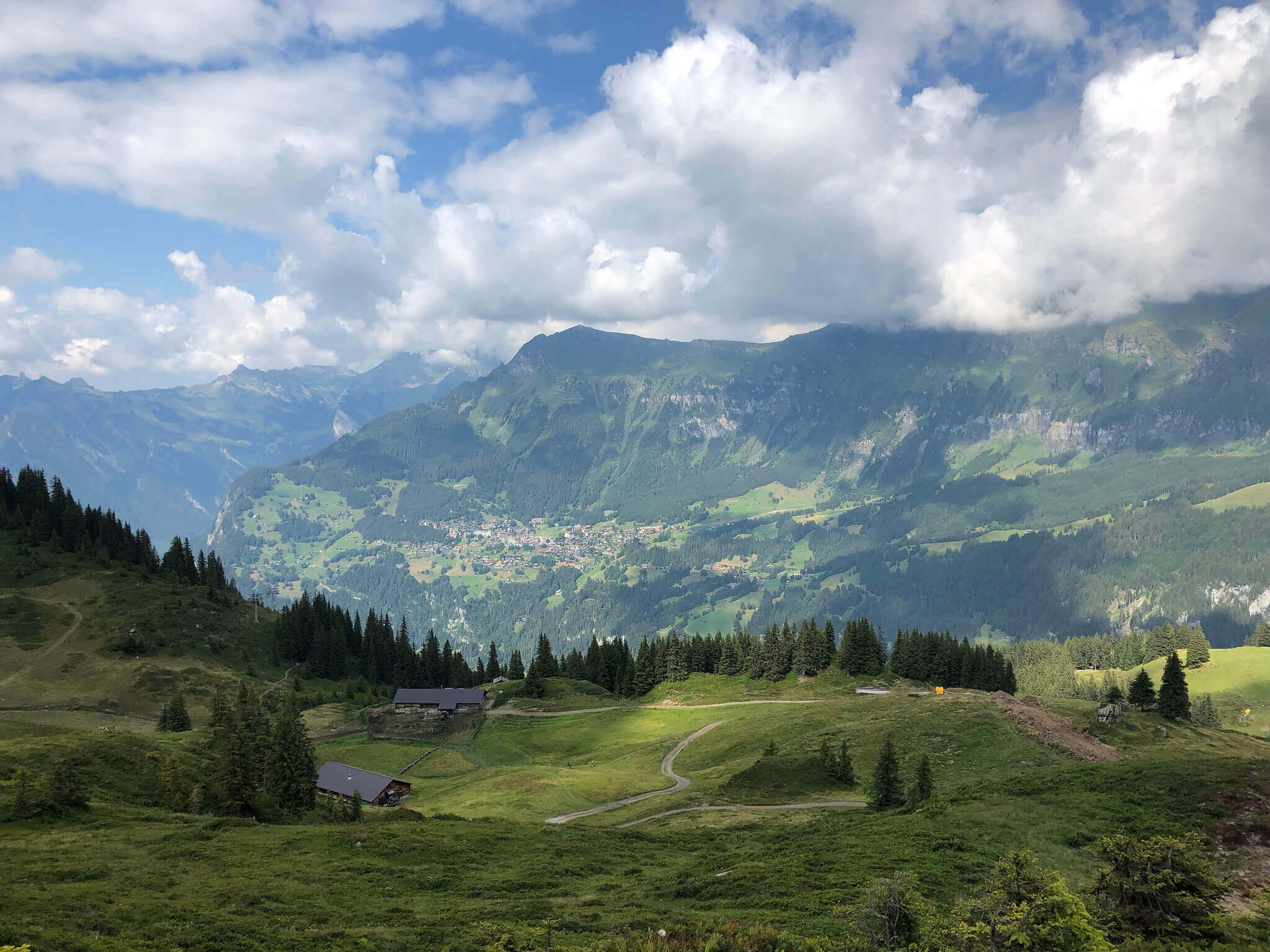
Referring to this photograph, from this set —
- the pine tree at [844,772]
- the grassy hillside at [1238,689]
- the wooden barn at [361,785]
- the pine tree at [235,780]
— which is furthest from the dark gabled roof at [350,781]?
the grassy hillside at [1238,689]

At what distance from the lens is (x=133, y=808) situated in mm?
49750

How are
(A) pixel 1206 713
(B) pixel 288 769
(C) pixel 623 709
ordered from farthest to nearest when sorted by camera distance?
1. (A) pixel 1206 713
2. (C) pixel 623 709
3. (B) pixel 288 769

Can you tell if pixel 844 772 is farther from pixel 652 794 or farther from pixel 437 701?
pixel 437 701

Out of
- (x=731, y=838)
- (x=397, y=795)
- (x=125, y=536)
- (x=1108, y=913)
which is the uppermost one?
(x=125, y=536)

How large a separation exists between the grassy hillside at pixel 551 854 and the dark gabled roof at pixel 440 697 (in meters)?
58.3

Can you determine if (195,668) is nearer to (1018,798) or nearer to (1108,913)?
(1018,798)

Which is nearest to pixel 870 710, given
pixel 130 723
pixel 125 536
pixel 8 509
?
pixel 130 723

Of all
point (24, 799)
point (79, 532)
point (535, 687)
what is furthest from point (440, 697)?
point (79, 532)

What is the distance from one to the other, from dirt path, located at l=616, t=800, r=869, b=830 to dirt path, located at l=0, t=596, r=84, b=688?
103 m

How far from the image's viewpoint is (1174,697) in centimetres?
8781

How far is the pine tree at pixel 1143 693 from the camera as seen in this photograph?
9075cm

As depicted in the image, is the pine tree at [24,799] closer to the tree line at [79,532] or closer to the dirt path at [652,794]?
the dirt path at [652,794]

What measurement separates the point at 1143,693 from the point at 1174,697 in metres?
3.76

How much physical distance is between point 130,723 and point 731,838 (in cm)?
9085
